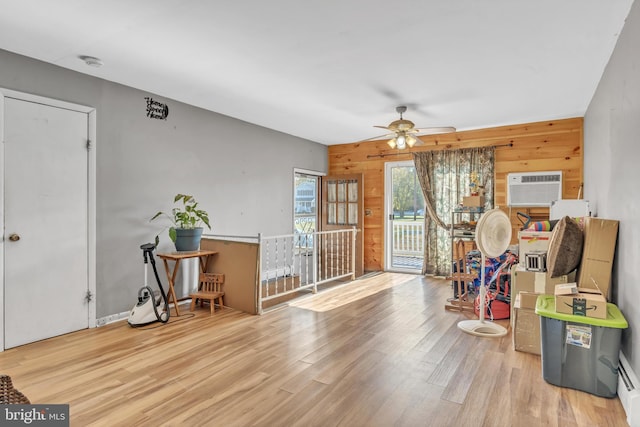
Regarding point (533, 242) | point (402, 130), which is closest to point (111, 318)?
point (402, 130)

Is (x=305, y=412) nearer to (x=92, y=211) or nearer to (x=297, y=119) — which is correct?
(x=92, y=211)

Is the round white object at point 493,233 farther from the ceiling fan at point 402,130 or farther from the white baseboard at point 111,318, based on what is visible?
the white baseboard at point 111,318

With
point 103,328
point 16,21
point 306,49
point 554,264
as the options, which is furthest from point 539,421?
point 16,21

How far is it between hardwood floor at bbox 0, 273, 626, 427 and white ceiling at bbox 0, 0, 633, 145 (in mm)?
2469

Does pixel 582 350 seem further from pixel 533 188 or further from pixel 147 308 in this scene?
pixel 147 308

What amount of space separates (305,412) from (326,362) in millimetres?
699

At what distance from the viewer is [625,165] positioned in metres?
2.54

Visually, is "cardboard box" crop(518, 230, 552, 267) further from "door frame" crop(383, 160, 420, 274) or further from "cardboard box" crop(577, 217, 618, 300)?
"door frame" crop(383, 160, 420, 274)

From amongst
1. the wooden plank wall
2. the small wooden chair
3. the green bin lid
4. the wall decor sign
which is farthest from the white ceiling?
the small wooden chair

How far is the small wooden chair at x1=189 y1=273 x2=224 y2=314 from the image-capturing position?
4188 millimetres

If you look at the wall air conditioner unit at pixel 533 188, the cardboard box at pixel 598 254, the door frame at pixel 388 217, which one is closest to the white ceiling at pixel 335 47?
the wall air conditioner unit at pixel 533 188

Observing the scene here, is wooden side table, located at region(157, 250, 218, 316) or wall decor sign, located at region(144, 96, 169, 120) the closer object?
wooden side table, located at region(157, 250, 218, 316)

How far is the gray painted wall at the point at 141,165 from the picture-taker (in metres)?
3.50

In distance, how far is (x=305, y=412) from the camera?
6.95 feet
